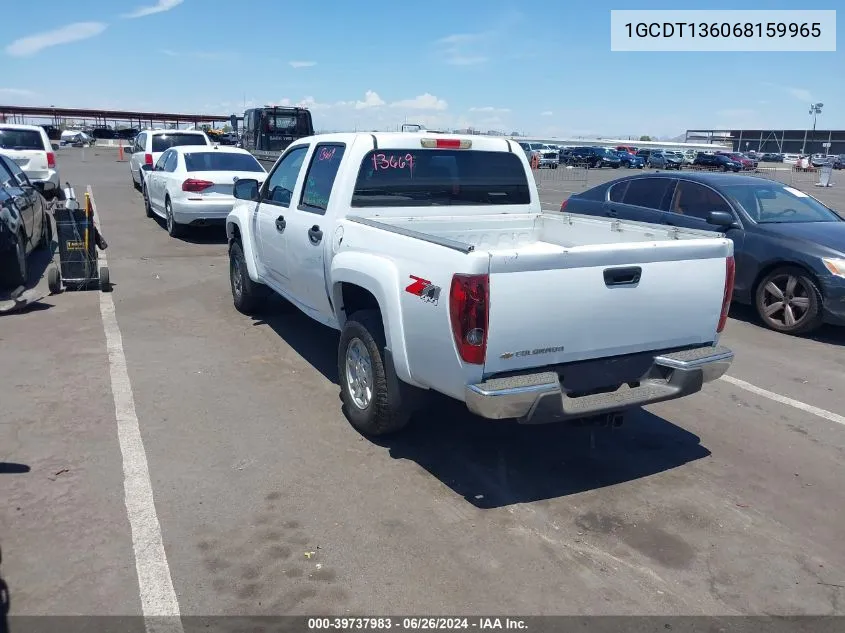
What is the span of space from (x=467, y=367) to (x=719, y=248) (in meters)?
1.75

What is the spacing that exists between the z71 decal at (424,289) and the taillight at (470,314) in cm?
16

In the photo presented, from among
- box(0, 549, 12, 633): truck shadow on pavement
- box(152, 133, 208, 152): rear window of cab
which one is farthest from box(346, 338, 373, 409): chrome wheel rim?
box(152, 133, 208, 152): rear window of cab

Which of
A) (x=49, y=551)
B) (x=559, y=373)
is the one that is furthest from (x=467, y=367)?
(x=49, y=551)

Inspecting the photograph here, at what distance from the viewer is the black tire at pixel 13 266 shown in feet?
26.5

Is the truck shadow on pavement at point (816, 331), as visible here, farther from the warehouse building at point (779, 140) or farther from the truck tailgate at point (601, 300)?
the warehouse building at point (779, 140)

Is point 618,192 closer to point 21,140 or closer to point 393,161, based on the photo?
point 393,161

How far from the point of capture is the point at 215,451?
4.57m

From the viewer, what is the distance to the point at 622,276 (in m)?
3.91

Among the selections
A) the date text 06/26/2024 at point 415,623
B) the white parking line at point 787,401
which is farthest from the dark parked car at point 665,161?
the date text 06/26/2024 at point 415,623

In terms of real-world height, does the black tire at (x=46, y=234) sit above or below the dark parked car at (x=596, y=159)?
below

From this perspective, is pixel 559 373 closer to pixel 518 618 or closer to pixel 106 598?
pixel 518 618

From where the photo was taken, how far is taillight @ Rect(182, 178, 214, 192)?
1197 centimetres

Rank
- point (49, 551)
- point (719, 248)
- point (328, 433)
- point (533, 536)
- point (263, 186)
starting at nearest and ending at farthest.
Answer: point (49, 551) → point (533, 536) → point (719, 248) → point (328, 433) → point (263, 186)

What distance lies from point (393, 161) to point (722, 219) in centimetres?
Answer: 448
